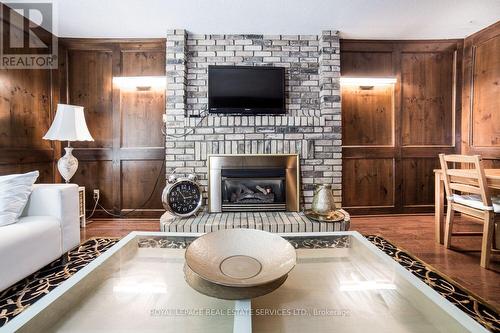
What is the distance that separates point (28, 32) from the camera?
2.86 metres

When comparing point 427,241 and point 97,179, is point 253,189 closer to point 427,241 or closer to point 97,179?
point 427,241

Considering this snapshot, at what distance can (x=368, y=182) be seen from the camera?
11.2 feet

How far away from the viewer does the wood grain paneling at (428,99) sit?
3.41 m

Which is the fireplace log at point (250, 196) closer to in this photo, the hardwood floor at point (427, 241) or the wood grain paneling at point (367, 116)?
the hardwood floor at point (427, 241)

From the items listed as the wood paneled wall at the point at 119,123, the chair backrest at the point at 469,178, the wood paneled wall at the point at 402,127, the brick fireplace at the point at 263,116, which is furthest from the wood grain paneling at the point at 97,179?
the chair backrest at the point at 469,178

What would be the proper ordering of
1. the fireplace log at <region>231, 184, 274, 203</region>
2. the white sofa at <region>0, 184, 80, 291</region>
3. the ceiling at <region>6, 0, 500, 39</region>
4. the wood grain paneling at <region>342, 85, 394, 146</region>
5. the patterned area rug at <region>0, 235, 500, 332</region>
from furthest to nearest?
the wood grain paneling at <region>342, 85, 394, 146</region>, the fireplace log at <region>231, 184, 274, 203</region>, the ceiling at <region>6, 0, 500, 39</region>, the white sofa at <region>0, 184, 80, 291</region>, the patterned area rug at <region>0, 235, 500, 332</region>

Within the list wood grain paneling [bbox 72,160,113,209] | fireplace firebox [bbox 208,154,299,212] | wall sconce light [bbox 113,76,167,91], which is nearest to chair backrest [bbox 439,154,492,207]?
fireplace firebox [bbox 208,154,299,212]

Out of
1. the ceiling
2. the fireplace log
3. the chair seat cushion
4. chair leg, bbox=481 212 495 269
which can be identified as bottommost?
chair leg, bbox=481 212 495 269

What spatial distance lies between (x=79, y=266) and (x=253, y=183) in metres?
1.81

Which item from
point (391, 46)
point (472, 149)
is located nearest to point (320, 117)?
point (391, 46)

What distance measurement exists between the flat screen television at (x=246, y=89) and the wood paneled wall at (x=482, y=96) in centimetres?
246

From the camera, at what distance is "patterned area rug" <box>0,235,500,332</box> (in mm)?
1384

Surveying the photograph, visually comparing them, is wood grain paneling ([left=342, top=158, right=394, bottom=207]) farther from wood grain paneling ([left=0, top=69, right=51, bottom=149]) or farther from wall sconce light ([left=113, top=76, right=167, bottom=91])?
wood grain paneling ([left=0, top=69, right=51, bottom=149])

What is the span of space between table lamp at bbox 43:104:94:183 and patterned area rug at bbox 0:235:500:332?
1087 mm
